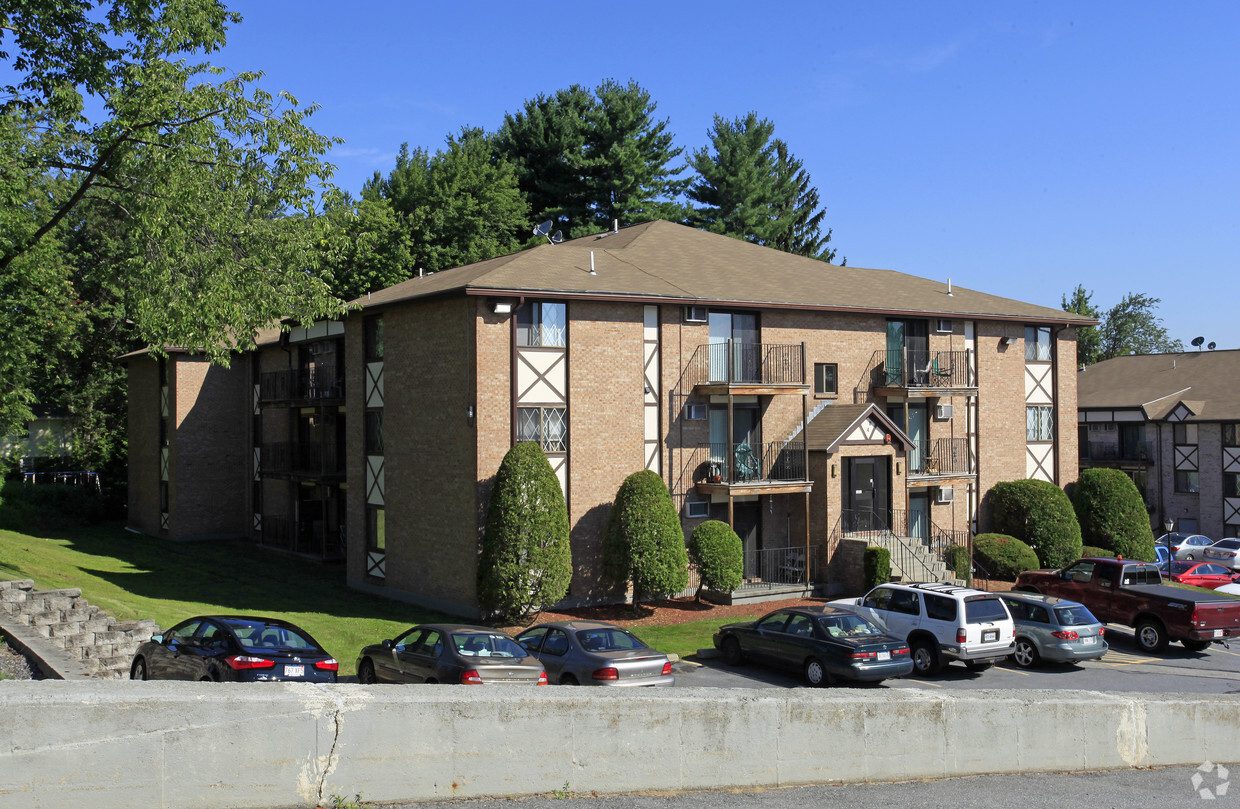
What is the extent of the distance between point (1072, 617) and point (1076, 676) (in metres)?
1.20

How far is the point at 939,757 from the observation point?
891cm

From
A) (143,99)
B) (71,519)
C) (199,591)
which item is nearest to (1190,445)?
(199,591)

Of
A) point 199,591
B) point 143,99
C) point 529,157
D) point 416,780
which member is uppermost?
point 529,157

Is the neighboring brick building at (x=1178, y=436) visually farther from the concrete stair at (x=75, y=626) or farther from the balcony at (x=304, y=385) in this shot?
the concrete stair at (x=75, y=626)

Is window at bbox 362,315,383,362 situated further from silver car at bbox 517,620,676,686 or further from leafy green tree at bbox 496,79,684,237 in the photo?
leafy green tree at bbox 496,79,684,237

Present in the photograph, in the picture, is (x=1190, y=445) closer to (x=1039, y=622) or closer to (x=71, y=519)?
(x=1039, y=622)

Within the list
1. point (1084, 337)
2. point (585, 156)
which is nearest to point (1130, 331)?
point (1084, 337)

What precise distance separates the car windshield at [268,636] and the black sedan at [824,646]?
8.49 m

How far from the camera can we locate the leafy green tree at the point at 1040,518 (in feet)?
103

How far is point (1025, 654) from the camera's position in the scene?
67.5 feet

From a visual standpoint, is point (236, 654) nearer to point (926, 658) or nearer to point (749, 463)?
point (926, 658)

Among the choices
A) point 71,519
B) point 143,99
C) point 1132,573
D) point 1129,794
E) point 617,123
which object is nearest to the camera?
point 1129,794

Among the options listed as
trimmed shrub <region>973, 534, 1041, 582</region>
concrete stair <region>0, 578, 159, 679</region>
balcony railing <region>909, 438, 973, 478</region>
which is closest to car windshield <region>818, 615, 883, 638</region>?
concrete stair <region>0, 578, 159, 679</region>

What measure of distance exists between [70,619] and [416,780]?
1480cm
